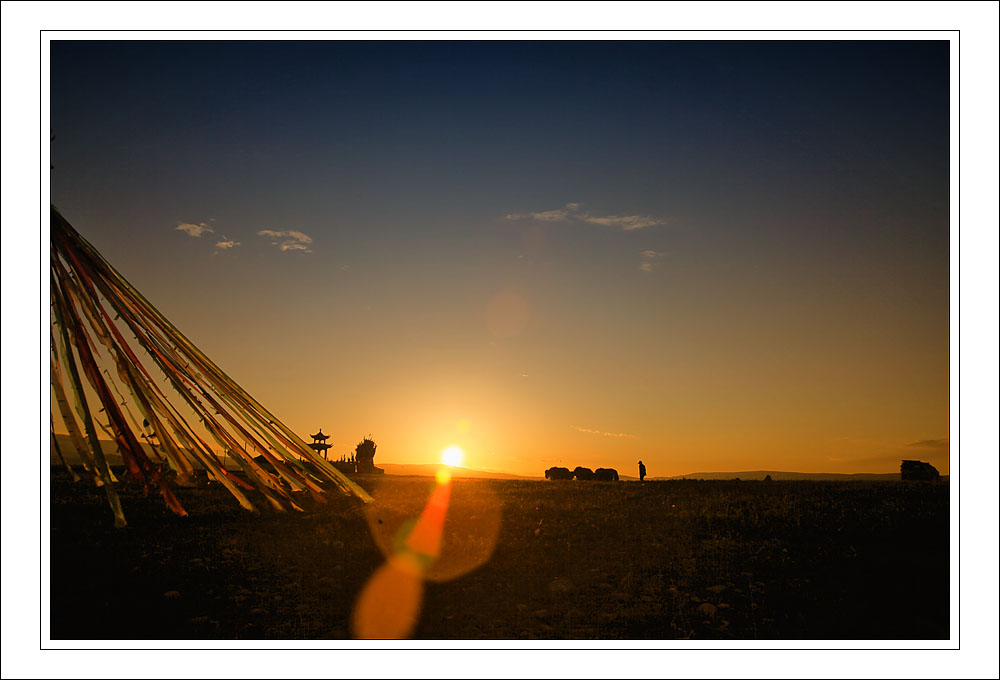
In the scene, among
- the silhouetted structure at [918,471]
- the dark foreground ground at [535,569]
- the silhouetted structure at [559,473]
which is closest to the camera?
the dark foreground ground at [535,569]

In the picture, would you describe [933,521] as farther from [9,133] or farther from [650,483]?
[9,133]

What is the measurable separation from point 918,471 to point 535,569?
29.7 ft

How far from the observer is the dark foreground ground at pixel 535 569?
5.28m

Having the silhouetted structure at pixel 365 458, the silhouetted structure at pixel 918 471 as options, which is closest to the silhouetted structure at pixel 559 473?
the silhouetted structure at pixel 365 458

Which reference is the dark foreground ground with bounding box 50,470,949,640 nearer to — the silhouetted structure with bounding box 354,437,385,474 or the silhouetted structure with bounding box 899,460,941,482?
the silhouetted structure with bounding box 899,460,941,482

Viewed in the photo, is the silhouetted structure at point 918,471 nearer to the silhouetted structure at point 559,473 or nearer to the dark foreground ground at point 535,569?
the dark foreground ground at point 535,569

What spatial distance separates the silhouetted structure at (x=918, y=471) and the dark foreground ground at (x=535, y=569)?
3067 millimetres

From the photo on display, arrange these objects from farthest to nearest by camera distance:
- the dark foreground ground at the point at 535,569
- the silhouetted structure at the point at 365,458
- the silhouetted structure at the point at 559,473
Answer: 1. the silhouetted structure at the point at 559,473
2. the silhouetted structure at the point at 365,458
3. the dark foreground ground at the point at 535,569

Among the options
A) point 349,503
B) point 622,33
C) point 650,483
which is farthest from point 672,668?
point 650,483

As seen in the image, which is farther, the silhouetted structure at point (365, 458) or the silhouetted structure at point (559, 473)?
the silhouetted structure at point (559, 473)

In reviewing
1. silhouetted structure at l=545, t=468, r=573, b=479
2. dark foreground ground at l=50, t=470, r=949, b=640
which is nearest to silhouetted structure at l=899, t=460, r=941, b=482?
dark foreground ground at l=50, t=470, r=949, b=640

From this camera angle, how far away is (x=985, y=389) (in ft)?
13.9

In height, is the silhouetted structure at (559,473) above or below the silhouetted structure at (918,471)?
below

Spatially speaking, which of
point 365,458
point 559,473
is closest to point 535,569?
point 365,458
